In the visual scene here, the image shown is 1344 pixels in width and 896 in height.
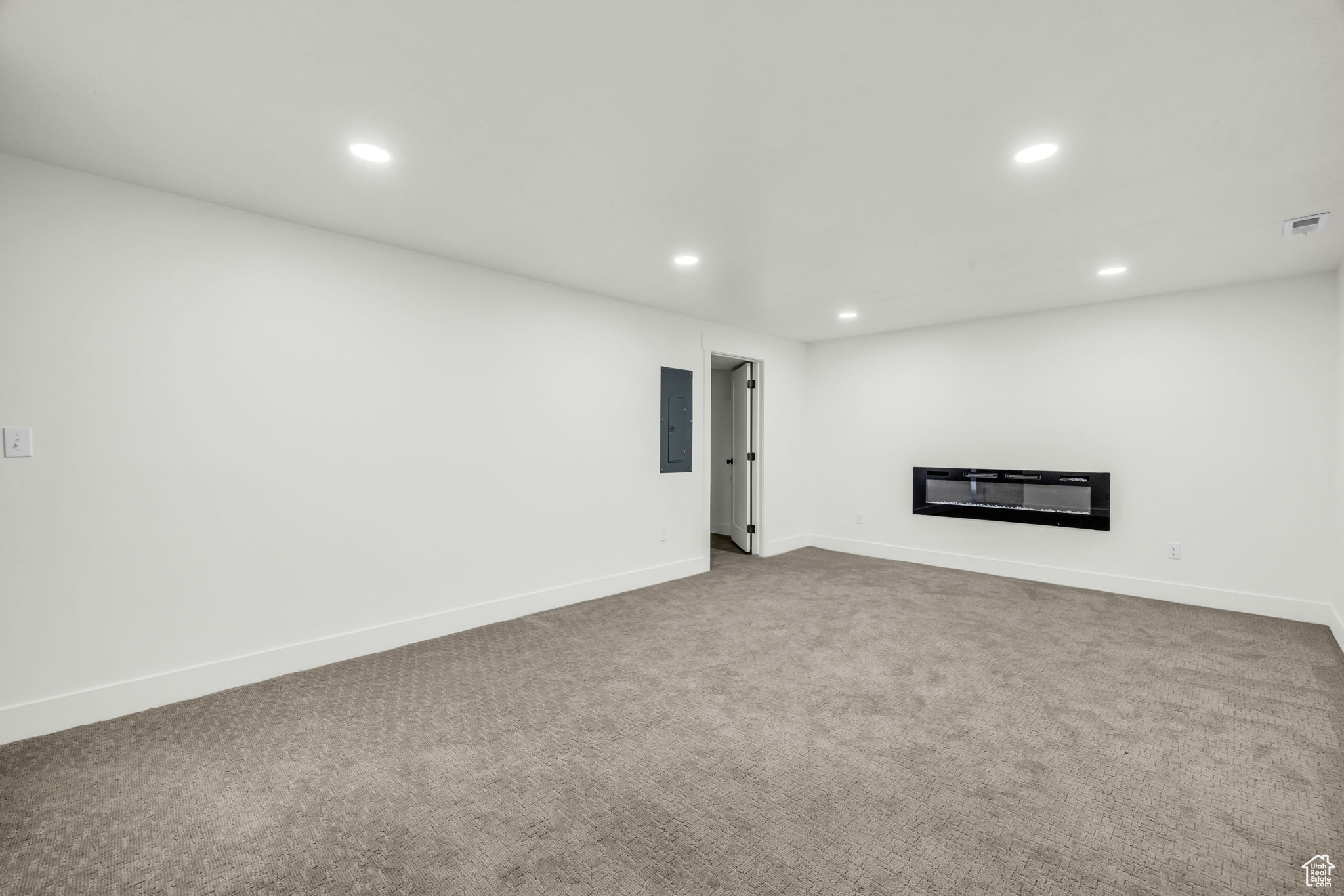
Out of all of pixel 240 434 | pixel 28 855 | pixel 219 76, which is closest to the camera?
pixel 28 855

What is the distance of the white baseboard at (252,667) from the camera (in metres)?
2.40

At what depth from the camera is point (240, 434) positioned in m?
2.89

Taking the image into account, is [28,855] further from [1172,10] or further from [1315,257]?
[1315,257]

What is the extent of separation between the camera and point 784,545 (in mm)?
6355

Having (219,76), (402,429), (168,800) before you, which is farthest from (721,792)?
(219,76)

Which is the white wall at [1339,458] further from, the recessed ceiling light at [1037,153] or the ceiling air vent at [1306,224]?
the recessed ceiling light at [1037,153]

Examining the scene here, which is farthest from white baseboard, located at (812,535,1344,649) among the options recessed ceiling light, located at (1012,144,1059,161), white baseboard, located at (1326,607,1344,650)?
recessed ceiling light, located at (1012,144,1059,161)

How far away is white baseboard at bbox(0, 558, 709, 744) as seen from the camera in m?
2.40

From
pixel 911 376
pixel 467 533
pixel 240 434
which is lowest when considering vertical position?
pixel 467 533

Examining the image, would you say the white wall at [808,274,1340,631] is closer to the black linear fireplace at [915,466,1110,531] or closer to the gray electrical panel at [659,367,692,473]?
the black linear fireplace at [915,466,1110,531]

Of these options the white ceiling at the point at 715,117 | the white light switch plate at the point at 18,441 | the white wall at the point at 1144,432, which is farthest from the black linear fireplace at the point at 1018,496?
the white light switch plate at the point at 18,441

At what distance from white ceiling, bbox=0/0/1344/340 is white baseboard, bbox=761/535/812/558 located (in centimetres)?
357

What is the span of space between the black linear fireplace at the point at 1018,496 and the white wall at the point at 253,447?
344 cm

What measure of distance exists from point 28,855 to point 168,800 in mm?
326
